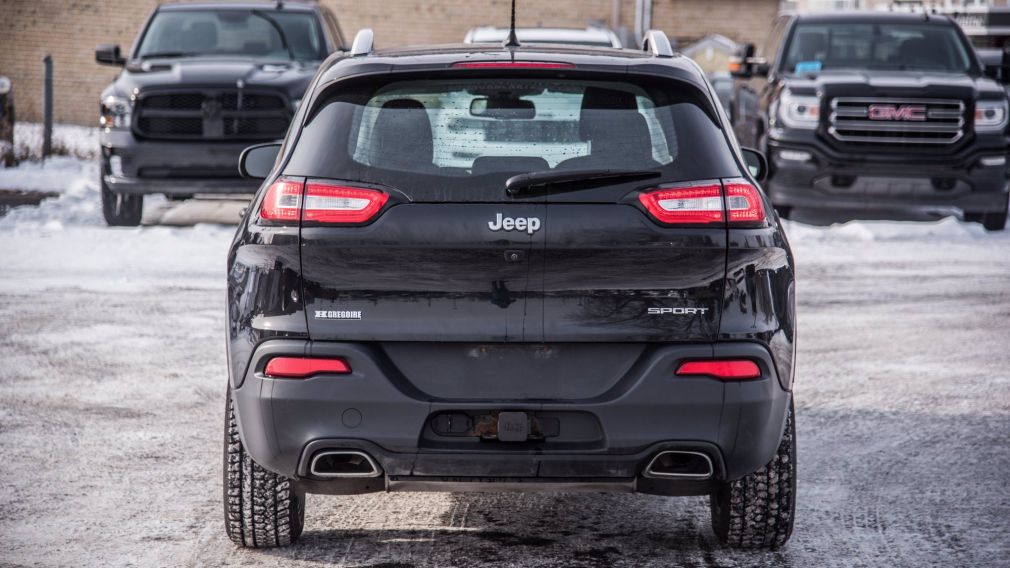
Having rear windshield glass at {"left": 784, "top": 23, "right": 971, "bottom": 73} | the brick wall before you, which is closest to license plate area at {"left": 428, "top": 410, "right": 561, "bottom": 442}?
rear windshield glass at {"left": 784, "top": 23, "right": 971, "bottom": 73}

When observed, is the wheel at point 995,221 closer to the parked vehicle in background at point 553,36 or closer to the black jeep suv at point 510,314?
the parked vehicle in background at point 553,36

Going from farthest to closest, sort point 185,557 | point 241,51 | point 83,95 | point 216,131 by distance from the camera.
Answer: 1. point 83,95
2. point 241,51
3. point 216,131
4. point 185,557

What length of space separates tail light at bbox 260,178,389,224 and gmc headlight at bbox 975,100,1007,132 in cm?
1068

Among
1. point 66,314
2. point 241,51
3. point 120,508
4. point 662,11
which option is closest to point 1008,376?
point 120,508

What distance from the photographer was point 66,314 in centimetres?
908

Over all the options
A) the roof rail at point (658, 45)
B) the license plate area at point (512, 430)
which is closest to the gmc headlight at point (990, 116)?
the roof rail at point (658, 45)

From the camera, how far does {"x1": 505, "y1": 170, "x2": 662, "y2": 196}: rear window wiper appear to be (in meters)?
4.11

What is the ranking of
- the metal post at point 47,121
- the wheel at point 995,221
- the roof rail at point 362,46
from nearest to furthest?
the roof rail at point 362,46 → the wheel at point 995,221 → the metal post at point 47,121

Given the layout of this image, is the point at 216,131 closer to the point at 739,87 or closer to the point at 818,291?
the point at 818,291

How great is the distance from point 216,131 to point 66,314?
421 cm

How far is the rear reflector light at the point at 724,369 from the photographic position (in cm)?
408

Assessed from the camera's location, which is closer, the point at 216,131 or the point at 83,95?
the point at 216,131

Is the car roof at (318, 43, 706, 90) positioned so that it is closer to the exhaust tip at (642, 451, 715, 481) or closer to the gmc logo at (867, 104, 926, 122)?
the exhaust tip at (642, 451, 715, 481)

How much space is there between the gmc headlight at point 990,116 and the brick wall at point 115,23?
52.3 ft
